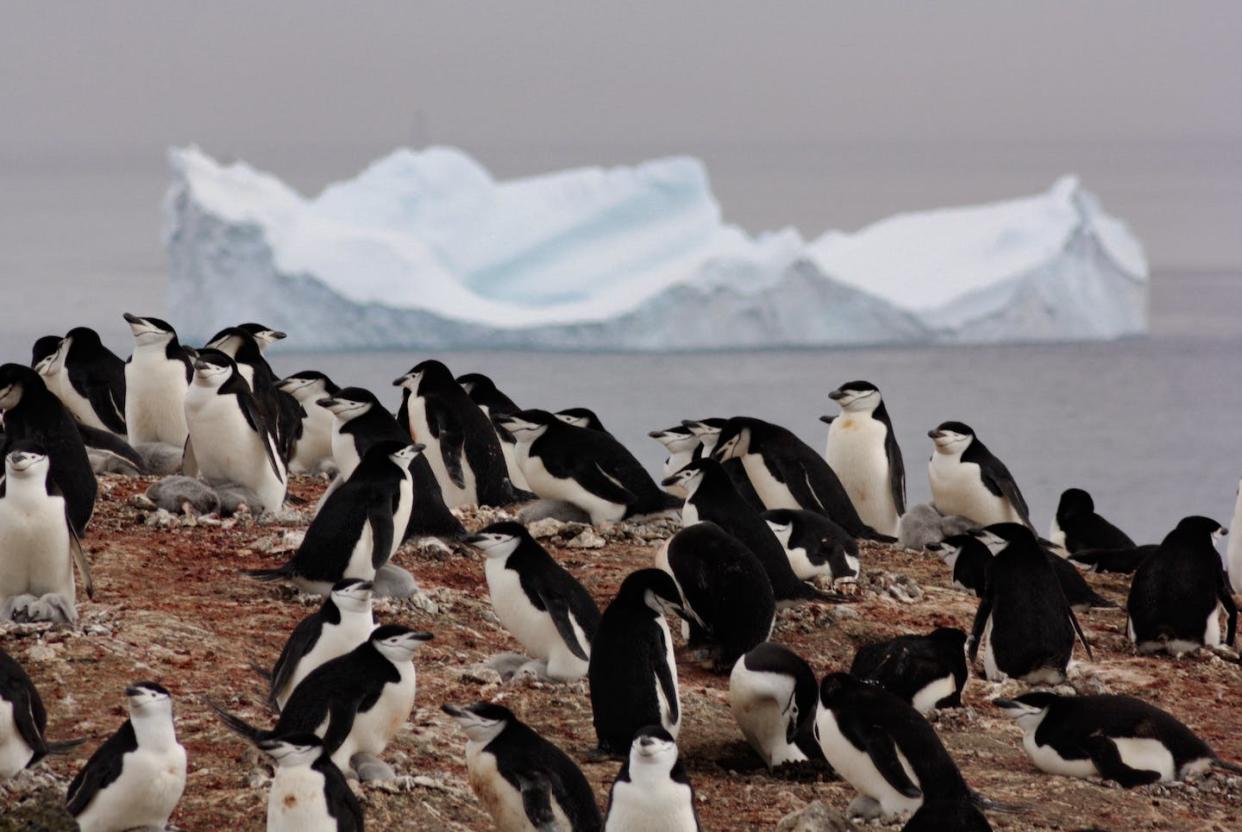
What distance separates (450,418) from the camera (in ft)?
26.9

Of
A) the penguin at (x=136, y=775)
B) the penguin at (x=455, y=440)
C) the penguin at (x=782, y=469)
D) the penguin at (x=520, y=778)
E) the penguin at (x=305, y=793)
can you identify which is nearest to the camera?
the penguin at (x=305, y=793)

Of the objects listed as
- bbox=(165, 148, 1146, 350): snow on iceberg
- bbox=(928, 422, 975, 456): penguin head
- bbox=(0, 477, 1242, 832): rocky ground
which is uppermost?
bbox=(165, 148, 1146, 350): snow on iceberg

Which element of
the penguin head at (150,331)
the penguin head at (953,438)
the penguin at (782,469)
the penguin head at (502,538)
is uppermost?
the penguin head at (150,331)

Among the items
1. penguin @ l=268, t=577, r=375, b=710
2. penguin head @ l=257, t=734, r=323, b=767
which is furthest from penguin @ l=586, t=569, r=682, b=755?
penguin head @ l=257, t=734, r=323, b=767

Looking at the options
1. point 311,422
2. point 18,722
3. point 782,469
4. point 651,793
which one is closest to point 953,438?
point 782,469

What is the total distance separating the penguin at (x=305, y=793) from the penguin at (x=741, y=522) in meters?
2.60

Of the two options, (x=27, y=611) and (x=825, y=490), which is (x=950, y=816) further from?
(x=825, y=490)

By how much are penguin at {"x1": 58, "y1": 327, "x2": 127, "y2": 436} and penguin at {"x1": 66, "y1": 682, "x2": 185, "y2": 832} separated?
4.81 m

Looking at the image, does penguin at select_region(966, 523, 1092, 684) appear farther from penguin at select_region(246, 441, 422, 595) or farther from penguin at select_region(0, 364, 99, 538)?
penguin at select_region(0, 364, 99, 538)

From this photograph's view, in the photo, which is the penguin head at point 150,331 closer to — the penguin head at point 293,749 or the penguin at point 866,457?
the penguin at point 866,457

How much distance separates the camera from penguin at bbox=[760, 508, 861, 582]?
6.98 m

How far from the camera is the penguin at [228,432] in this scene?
7.37 m

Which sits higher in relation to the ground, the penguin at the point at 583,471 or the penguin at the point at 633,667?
the penguin at the point at 583,471

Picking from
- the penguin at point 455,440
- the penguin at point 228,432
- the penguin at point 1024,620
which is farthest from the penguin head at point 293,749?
the penguin at point 455,440
